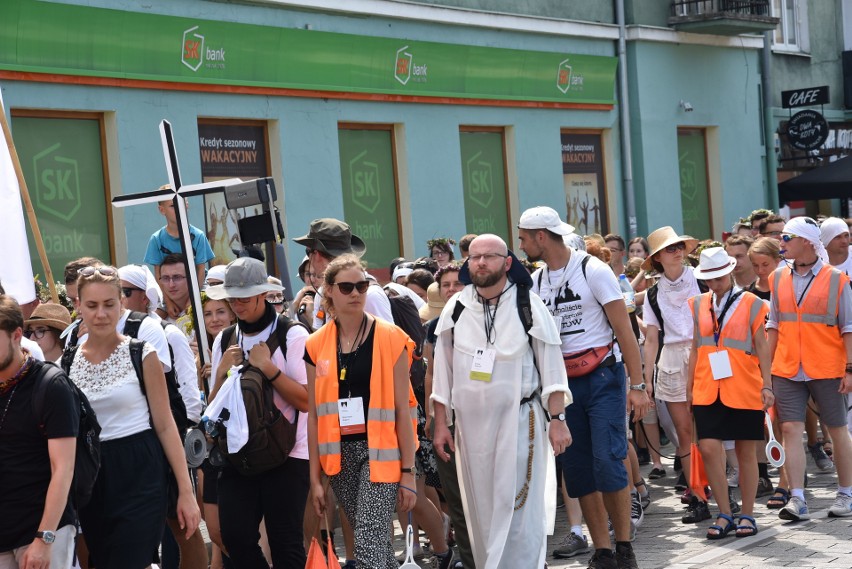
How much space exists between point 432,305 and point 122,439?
4.11 metres

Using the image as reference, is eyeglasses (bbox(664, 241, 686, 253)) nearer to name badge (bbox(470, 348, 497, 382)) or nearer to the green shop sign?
name badge (bbox(470, 348, 497, 382))

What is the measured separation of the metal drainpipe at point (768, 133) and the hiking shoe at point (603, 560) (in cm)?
1986

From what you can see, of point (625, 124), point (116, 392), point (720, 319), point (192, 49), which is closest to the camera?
point (116, 392)

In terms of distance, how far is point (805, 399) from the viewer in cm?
1019

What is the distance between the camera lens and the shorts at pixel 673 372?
10922 millimetres

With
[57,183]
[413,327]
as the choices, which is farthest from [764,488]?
[57,183]

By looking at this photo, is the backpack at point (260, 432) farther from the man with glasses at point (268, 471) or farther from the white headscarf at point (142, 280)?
the white headscarf at point (142, 280)

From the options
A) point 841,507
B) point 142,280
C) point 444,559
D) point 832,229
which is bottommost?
point 841,507

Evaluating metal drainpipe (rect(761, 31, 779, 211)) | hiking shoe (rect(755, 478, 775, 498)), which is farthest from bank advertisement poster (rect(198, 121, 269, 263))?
metal drainpipe (rect(761, 31, 779, 211))

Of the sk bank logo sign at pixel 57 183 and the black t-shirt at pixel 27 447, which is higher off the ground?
the sk bank logo sign at pixel 57 183

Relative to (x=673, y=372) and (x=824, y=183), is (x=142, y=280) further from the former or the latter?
(x=824, y=183)

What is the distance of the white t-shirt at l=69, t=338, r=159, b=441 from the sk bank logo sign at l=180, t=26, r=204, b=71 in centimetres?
960

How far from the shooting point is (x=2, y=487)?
557 centimetres

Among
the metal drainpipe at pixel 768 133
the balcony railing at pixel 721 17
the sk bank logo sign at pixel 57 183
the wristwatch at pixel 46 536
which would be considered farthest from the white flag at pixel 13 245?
the metal drainpipe at pixel 768 133
